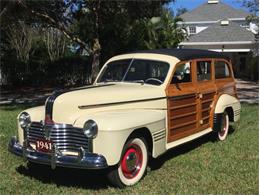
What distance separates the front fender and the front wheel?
19cm

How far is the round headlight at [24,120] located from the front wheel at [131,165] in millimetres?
1367

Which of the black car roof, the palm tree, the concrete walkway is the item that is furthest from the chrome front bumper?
the palm tree

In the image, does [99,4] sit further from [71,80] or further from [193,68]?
[193,68]

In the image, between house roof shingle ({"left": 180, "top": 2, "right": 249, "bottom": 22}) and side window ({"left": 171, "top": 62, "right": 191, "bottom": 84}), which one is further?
house roof shingle ({"left": 180, "top": 2, "right": 249, "bottom": 22})

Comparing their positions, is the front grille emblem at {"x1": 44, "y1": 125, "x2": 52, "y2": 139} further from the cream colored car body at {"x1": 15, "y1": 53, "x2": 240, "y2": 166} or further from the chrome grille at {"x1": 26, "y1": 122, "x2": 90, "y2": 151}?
the cream colored car body at {"x1": 15, "y1": 53, "x2": 240, "y2": 166}

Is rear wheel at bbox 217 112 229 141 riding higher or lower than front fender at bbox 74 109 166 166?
lower

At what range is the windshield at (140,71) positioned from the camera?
713 cm

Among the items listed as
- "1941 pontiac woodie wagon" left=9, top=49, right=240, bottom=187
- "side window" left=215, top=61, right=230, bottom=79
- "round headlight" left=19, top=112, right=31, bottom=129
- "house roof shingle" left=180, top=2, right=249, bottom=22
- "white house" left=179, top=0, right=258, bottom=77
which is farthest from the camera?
"house roof shingle" left=180, top=2, right=249, bottom=22

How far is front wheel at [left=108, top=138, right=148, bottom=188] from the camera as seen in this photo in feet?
18.8

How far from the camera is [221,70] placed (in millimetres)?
9133

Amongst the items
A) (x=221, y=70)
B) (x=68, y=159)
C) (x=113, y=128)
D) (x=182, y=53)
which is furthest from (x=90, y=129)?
(x=221, y=70)

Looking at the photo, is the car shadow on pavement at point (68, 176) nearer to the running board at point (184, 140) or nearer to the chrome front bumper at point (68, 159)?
the chrome front bumper at point (68, 159)

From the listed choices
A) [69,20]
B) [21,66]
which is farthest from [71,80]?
[69,20]

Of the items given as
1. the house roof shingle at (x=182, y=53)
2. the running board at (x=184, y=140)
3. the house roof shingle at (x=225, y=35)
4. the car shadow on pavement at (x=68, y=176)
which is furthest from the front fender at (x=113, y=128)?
the house roof shingle at (x=225, y=35)
